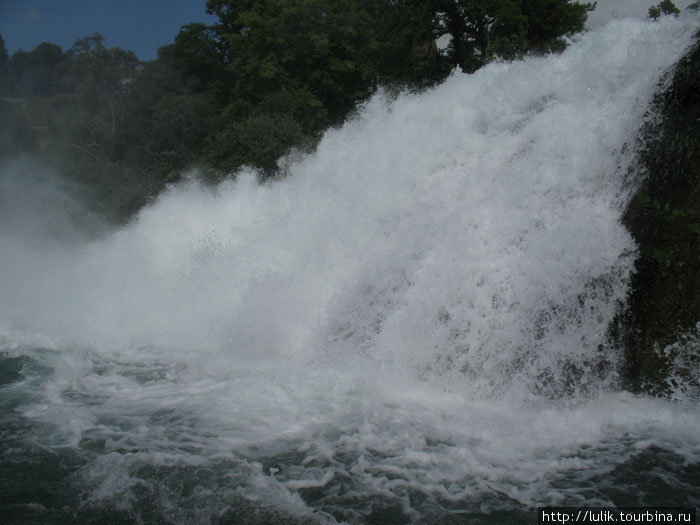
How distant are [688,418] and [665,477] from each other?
1.02m

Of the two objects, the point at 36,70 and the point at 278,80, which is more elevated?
the point at 36,70

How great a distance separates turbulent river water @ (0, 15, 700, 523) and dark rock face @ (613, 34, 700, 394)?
0.15 meters

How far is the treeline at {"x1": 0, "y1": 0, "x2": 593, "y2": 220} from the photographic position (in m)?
19.2

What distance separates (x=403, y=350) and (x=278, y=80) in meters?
17.3

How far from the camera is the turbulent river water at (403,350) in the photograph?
11.6ft

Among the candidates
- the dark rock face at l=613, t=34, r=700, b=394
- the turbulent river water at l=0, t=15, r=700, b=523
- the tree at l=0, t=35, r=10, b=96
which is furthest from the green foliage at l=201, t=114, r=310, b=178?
the tree at l=0, t=35, r=10, b=96

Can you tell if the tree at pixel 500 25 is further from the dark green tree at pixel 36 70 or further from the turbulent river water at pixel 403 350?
the dark green tree at pixel 36 70

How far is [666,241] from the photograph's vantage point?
15.6ft

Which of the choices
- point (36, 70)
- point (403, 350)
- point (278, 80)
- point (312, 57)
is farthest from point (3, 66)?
point (403, 350)

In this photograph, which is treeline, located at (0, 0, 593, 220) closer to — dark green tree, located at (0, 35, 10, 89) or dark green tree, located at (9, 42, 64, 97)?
dark green tree, located at (9, 42, 64, 97)

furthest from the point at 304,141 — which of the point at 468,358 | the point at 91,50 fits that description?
the point at 91,50

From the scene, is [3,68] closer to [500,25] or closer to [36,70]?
[36,70]

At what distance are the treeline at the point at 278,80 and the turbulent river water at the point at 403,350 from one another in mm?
11034

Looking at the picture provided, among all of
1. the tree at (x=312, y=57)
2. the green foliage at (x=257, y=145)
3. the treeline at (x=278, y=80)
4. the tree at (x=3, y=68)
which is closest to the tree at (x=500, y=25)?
the treeline at (x=278, y=80)
